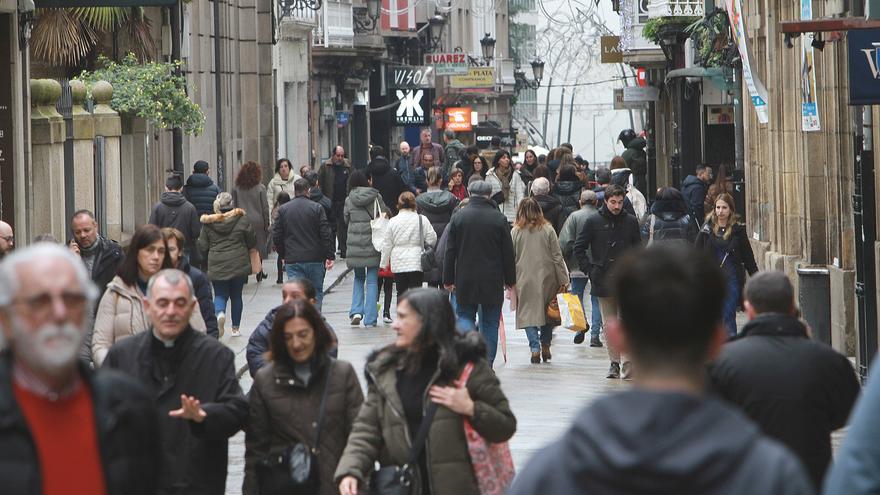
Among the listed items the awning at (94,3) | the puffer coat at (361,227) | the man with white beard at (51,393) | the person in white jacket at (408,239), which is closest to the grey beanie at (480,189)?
the person in white jacket at (408,239)

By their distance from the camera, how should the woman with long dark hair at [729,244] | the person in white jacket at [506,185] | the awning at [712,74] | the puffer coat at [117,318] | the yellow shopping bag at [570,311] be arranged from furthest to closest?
the awning at [712,74] < the person in white jacket at [506,185] < the yellow shopping bag at [570,311] < the woman with long dark hair at [729,244] < the puffer coat at [117,318]

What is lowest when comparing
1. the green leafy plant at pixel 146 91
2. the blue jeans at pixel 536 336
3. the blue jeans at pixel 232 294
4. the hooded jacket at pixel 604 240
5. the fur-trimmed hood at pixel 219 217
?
the blue jeans at pixel 536 336

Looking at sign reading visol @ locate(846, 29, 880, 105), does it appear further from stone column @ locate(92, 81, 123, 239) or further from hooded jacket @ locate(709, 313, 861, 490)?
stone column @ locate(92, 81, 123, 239)

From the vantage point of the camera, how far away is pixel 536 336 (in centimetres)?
1745

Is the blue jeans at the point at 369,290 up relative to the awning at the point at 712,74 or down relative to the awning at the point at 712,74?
down

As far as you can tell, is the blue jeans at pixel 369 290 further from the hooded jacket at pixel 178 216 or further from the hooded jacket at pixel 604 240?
the hooded jacket at pixel 604 240

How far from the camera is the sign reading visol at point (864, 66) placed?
11.6 m

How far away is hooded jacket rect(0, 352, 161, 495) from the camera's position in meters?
4.09

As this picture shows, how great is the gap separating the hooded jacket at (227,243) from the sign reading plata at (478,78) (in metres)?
43.9

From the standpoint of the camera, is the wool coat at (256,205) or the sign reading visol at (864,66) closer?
the sign reading visol at (864,66)

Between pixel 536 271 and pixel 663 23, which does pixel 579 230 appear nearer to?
pixel 536 271

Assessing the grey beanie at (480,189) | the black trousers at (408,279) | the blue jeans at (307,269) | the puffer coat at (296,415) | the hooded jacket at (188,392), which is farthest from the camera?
the blue jeans at (307,269)

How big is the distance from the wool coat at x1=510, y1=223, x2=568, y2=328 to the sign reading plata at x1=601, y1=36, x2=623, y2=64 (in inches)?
1017

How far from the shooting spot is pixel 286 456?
7.35 meters
